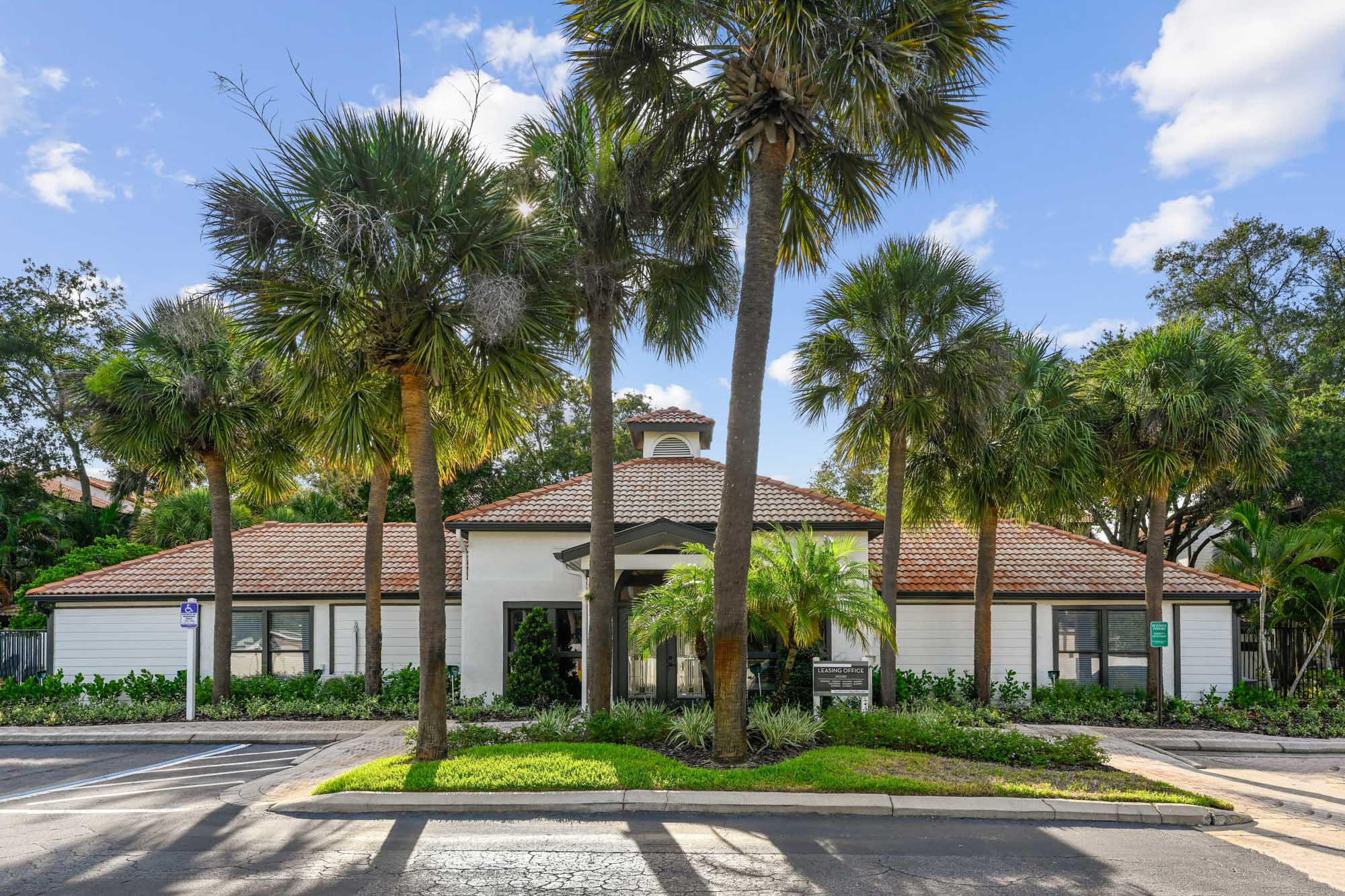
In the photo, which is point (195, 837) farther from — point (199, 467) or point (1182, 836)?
point (199, 467)

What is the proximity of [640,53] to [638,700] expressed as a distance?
36.3 feet

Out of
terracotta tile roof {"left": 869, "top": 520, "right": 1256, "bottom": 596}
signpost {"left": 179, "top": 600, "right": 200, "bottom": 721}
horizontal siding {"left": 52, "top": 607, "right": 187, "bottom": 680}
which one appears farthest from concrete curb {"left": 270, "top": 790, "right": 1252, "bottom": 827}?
horizontal siding {"left": 52, "top": 607, "right": 187, "bottom": 680}

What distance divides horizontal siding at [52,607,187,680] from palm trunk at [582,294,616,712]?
10705 millimetres

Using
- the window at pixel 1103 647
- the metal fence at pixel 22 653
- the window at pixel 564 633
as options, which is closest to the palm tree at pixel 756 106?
the window at pixel 564 633

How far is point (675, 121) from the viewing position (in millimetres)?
11281

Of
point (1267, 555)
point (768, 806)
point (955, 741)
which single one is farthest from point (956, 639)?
point (768, 806)

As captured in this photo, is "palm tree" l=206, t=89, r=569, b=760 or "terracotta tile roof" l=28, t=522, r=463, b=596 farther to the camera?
"terracotta tile roof" l=28, t=522, r=463, b=596

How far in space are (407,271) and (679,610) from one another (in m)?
5.86

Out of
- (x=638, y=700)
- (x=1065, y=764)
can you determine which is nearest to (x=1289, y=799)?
(x=1065, y=764)

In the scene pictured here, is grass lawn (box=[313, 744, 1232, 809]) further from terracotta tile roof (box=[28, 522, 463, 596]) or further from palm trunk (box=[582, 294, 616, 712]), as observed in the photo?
terracotta tile roof (box=[28, 522, 463, 596])

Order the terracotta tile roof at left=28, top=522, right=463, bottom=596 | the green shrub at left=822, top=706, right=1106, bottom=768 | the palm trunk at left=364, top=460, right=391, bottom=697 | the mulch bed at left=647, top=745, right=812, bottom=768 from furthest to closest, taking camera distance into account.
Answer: the terracotta tile roof at left=28, top=522, right=463, bottom=596 < the palm trunk at left=364, top=460, right=391, bottom=697 < the green shrub at left=822, top=706, right=1106, bottom=768 < the mulch bed at left=647, top=745, right=812, bottom=768

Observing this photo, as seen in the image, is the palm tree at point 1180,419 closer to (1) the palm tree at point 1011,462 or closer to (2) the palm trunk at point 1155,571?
(2) the palm trunk at point 1155,571

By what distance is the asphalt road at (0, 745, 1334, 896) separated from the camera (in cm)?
670

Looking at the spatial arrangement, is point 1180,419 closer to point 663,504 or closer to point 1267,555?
point 1267,555
